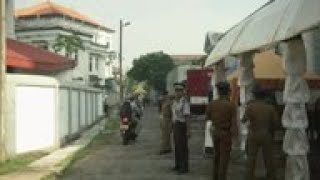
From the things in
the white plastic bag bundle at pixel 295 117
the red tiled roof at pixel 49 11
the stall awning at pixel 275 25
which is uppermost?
the red tiled roof at pixel 49 11

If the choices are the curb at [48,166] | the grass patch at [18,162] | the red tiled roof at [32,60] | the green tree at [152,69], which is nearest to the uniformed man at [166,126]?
the curb at [48,166]

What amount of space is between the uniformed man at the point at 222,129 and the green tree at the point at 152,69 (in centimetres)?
10431

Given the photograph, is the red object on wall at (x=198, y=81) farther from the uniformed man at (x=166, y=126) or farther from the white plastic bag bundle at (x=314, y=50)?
the uniformed man at (x=166, y=126)

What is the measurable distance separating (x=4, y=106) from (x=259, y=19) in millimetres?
7080

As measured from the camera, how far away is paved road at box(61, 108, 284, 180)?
55.8 feet

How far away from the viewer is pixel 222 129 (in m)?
14.8

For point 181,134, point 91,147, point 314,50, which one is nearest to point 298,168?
point 181,134

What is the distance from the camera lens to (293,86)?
1363 centimetres

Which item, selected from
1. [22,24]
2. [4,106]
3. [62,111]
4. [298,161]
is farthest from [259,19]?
[22,24]

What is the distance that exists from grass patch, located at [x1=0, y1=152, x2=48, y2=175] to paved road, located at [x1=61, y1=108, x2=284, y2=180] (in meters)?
1.28

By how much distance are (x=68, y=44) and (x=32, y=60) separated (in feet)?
171

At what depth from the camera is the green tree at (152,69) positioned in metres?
121

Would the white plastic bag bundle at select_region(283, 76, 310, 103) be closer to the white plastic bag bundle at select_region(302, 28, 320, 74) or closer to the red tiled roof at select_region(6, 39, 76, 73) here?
the white plastic bag bundle at select_region(302, 28, 320, 74)

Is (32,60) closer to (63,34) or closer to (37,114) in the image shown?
(37,114)
